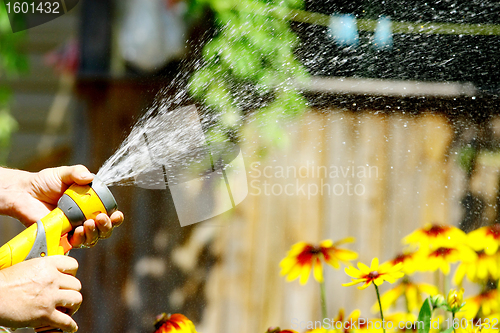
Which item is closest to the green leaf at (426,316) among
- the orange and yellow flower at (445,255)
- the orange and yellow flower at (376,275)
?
the orange and yellow flower at (376,275)

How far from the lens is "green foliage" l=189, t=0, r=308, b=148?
4.53 ft

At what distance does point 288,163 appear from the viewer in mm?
1484

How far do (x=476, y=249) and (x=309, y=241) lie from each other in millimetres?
538

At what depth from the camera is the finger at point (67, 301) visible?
72 centimetres

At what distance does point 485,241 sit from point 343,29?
2.90 ft

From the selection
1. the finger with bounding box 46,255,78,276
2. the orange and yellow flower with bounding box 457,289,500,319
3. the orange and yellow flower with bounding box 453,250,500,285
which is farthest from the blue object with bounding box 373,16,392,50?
the finger with bounding box 46,255,78,276

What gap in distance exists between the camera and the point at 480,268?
1.16m

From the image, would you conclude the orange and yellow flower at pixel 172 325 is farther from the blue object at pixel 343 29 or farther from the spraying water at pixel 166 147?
the blue object at pixel 343 29

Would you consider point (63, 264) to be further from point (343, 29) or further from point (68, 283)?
point (343, 29)

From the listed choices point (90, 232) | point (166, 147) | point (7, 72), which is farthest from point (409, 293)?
point (7, 72)

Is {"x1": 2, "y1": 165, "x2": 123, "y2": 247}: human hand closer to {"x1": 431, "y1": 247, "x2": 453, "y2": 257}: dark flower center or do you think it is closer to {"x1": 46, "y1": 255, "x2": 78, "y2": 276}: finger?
{"x1": 46, "y1": 255, "x2": 78, "y2": 276}: finger

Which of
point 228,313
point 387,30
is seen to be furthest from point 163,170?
point 387,30

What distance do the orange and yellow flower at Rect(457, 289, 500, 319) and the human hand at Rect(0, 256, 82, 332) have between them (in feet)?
3.59

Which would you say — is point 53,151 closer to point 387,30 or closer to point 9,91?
point 9,91
